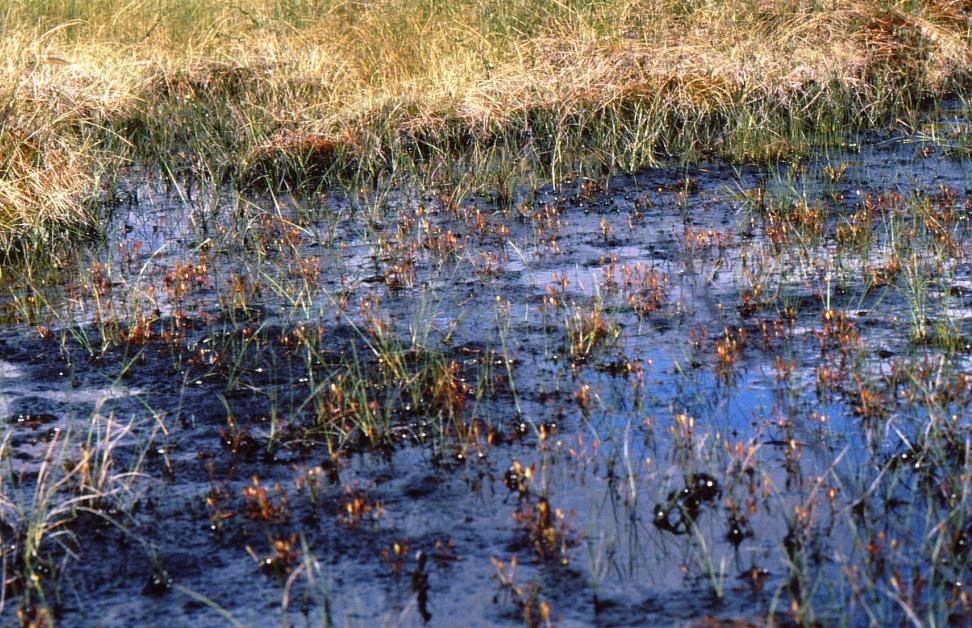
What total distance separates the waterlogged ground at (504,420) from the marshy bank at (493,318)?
0.02 metres

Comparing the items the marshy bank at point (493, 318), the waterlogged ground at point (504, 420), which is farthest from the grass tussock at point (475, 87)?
the waterlogged ground at point (504, 420)

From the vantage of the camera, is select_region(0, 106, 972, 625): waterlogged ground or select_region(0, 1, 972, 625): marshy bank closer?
select_region(0, 106, 972, 625): waterlogged ground

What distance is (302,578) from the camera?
3.84m

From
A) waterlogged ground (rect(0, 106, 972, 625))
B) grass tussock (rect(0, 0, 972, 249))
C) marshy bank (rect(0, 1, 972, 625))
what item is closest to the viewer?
waterlogged ground (rect(0, 106, 972, 625))

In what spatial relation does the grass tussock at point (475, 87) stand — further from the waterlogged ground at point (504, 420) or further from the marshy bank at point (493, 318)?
the waterlogged ground at point (504, 420)

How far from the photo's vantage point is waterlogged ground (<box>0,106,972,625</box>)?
375 centimetres

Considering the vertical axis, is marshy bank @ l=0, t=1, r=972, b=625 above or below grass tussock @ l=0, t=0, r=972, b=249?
below

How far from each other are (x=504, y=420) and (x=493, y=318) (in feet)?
4.47

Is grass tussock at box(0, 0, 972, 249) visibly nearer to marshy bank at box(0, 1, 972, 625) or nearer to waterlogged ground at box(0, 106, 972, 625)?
marshy bank at box(0, 1, 972, 625)

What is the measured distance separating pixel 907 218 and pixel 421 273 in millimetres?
2985

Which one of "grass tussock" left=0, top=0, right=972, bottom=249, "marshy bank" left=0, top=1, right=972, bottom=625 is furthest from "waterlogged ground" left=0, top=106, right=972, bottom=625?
"grass tussock" left=0, top=0, right=972, bottom=249

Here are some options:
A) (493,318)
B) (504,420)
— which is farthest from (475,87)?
(504,420)

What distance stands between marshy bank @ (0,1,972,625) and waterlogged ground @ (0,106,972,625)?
0.02 m

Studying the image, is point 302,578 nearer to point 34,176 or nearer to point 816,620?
point 816,620
